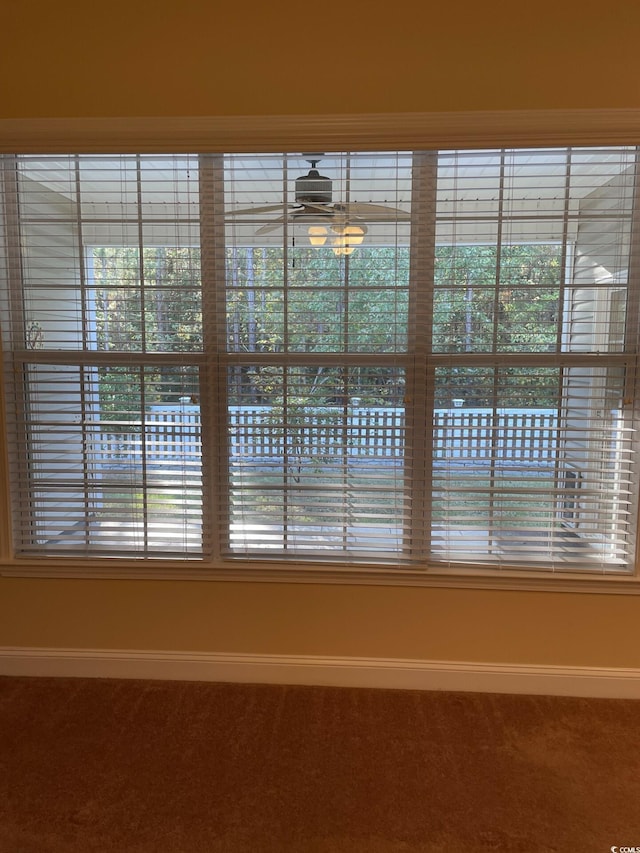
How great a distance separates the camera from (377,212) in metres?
2.04

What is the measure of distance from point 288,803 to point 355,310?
1698 mm

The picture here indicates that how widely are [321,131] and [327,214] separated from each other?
29 centimetres

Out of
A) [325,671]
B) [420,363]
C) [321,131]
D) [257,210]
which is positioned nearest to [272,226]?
[257,210]

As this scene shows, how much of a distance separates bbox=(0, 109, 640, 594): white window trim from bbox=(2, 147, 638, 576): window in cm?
5

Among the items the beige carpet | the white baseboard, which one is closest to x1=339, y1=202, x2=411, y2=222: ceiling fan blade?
the white baseboard

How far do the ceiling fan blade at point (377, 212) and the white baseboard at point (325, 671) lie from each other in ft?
5.80

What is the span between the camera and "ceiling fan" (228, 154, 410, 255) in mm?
2033

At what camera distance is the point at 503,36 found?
1926 mm

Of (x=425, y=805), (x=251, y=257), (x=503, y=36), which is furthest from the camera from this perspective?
(x=251, y=257)

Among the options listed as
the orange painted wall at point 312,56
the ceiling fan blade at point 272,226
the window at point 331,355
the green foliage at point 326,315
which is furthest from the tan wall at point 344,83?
the green foliage at point 326,315

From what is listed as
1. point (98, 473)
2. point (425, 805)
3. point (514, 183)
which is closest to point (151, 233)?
point (98, 473)

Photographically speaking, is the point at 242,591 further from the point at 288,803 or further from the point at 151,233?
the point at 151,233

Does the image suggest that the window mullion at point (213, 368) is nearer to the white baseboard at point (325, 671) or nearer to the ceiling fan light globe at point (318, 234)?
the ceiling fan light globe at point (318, 234)

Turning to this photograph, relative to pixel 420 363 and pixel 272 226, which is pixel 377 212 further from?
pixel 420 363
